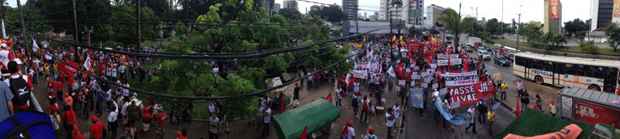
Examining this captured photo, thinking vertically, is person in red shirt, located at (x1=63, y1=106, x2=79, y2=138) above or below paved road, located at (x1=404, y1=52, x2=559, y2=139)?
A: above

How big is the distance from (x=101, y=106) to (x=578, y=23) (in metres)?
100

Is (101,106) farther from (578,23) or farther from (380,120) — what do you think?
(578,23)

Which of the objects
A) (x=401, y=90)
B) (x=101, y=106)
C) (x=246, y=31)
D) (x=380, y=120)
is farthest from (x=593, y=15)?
(x=101, y=106)

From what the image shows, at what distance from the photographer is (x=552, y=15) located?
57.7 metres

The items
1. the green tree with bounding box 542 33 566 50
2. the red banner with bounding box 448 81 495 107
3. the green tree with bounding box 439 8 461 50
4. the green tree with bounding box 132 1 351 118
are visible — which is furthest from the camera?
the green tree with bounding box 439 8 461 50

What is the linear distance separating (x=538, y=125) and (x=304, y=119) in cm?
655

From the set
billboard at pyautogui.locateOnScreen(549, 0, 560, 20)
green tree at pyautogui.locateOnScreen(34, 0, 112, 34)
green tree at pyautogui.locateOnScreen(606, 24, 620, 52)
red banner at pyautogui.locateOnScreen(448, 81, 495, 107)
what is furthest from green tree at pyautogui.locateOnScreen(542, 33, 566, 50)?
green tree at pyautogui.locateOnScreen(34, 0, 112, 34)

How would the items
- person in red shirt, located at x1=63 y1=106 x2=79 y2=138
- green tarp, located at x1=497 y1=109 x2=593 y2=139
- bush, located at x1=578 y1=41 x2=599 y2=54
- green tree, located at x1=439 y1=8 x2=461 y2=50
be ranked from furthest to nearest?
green tree, located at x1=439 y1=8 x2=461 y2=50
bush, located at x1=578 y1=41 x2=599 y2=54
person in red shirt, located at x1=63 y1=106 x2=79 y2=138
green tarp, located at x1=497 y1=109 x2=593 y2=139

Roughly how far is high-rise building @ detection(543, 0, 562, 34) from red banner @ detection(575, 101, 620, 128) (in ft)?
148

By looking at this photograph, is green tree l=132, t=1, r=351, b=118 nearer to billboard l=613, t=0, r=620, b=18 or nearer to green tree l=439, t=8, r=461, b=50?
billboard l=613, t=0, r=620, b=18

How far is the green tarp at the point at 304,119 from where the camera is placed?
12.6 meters

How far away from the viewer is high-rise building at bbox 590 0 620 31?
60625 millimetres

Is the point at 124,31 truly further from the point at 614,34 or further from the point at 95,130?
the point at 614,34

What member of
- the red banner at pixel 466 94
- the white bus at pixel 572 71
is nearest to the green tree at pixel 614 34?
the white bus at pixel 572 71
